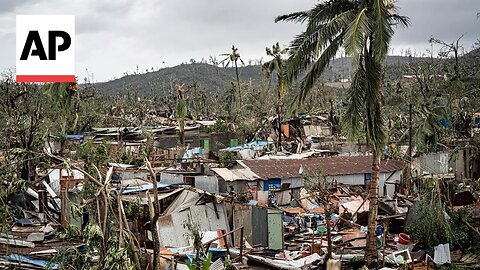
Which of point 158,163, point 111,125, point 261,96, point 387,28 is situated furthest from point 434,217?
point 111,125

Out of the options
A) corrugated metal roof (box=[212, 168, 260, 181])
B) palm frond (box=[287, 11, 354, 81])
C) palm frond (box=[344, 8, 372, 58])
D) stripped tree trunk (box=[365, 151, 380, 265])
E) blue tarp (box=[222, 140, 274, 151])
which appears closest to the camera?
palm frond (box=[344, 8, 372, 58])

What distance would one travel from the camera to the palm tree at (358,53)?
1227cm

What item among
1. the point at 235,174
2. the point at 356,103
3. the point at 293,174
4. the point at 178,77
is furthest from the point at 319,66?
the point at 178,77

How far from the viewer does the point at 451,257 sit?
14383 mm

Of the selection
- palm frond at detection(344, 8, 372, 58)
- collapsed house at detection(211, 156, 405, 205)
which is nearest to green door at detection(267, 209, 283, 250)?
collapsed house at detection(211, 156, 405, 205)

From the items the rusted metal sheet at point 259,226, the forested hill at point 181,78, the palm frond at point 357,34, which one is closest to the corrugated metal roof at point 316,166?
the rusted metal sheet at point 259,226

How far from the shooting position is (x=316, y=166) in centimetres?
2380

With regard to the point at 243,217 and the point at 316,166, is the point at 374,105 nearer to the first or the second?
the point at 243,217

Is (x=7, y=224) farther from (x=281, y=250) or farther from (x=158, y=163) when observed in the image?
(x=158, y=163)

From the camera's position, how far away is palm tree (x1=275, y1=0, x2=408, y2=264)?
483 inches

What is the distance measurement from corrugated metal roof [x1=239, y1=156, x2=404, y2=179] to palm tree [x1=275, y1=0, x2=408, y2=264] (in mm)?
8758

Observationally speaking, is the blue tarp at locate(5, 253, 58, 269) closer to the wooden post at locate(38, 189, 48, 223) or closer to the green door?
the wooden post at locate(38, 189, 48, 223)

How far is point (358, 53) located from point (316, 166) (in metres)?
12.3

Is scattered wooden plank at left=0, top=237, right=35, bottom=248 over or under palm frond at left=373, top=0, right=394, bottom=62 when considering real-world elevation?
under
